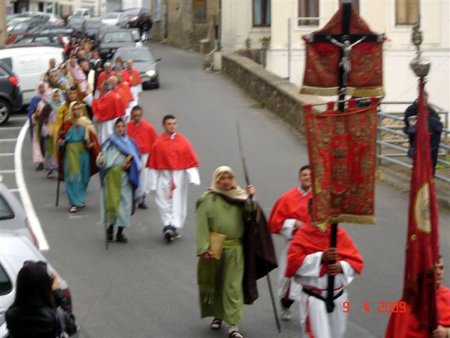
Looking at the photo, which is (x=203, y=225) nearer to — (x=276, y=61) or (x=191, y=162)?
(x=191, y=162)

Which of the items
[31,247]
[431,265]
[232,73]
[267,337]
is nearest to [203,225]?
[267,337]

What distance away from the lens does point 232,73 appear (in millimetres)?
31828

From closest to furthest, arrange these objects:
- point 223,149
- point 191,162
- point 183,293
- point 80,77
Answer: point 183,293, point 191,162, point 223,149, point 80,77

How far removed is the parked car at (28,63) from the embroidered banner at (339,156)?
20.1 metres

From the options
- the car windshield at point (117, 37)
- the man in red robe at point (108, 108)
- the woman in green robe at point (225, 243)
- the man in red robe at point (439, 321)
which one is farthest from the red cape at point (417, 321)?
the car windshield at point (117, 37)

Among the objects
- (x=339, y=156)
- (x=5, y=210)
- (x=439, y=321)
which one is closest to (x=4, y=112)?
(x=5, y=210)

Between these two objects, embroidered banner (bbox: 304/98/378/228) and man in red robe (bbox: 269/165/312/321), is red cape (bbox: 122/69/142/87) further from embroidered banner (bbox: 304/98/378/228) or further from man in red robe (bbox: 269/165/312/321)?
embroidered banner (bbox: 304/98/378/228)

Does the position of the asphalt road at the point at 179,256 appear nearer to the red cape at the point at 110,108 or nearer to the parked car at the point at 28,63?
the red cape at the point at 110,108

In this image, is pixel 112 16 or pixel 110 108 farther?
pixel 112 16

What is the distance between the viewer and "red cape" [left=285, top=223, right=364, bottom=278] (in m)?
8.23

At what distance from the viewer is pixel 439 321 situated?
6.63m

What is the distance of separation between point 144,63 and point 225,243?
22.0 metres

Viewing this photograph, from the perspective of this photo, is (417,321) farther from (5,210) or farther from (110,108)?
(110,108)

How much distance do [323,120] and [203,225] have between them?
234 cm
